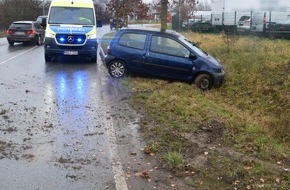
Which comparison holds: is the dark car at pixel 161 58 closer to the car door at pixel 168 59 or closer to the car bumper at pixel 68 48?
the car door at pixel 168 59

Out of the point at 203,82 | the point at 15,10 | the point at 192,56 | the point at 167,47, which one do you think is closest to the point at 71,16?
the point at 167,47

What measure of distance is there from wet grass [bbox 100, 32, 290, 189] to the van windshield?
16.3 feet

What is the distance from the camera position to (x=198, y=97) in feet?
33.2

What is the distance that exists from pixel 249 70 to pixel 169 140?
724 cm

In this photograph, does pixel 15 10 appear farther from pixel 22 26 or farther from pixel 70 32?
pixel 70 32

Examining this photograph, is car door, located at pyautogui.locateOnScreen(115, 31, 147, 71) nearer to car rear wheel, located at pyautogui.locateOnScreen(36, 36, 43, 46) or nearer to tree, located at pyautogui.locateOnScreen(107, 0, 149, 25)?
car rear wheel, located at pyautogui.locateOnScreen(36, 36, 43, 46)

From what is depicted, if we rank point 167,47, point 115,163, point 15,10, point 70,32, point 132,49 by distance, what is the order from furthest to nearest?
point 15,10 → point 70,32 → point 132,49 → point 167,47 → point 115,163

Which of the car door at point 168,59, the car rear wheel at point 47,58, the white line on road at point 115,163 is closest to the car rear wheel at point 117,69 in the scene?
the car door at point 168,59

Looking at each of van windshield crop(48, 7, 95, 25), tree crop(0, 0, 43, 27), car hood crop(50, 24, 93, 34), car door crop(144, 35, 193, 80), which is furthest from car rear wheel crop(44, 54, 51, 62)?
tree crop(0, 0, 43, 27)

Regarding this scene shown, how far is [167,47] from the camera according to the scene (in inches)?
470

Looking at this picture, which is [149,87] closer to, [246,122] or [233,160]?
[246,122]

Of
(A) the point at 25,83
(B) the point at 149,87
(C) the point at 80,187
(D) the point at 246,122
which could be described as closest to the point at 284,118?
(D) the point at 246,122

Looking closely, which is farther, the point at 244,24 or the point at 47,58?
the point at 244,24

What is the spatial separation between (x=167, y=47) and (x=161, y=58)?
0.40m
